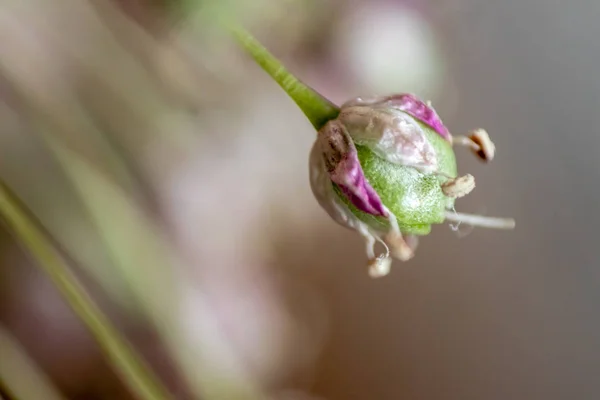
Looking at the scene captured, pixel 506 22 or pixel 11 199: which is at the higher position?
pixel 506 22

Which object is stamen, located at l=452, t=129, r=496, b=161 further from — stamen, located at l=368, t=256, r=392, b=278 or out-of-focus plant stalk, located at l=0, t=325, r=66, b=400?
out-of-focus plant stalk, located at l=0, t=325, r=66, b=400

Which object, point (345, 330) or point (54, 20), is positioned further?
point (345, 330)

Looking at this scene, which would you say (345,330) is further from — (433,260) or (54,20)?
(54,20)

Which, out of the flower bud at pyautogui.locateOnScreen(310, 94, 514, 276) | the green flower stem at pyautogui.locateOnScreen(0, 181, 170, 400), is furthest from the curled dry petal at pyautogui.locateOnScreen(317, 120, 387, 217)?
the green flower stem at pyautogui.locateOnScreen(0, 181, 170, 400)

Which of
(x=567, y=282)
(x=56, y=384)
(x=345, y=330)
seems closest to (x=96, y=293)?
(x=56, y=384)

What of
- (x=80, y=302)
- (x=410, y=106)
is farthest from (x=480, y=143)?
(x=80, y=302)

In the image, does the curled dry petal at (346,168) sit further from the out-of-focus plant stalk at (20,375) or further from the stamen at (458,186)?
the out-of-focus plant stalk at (20,375)
